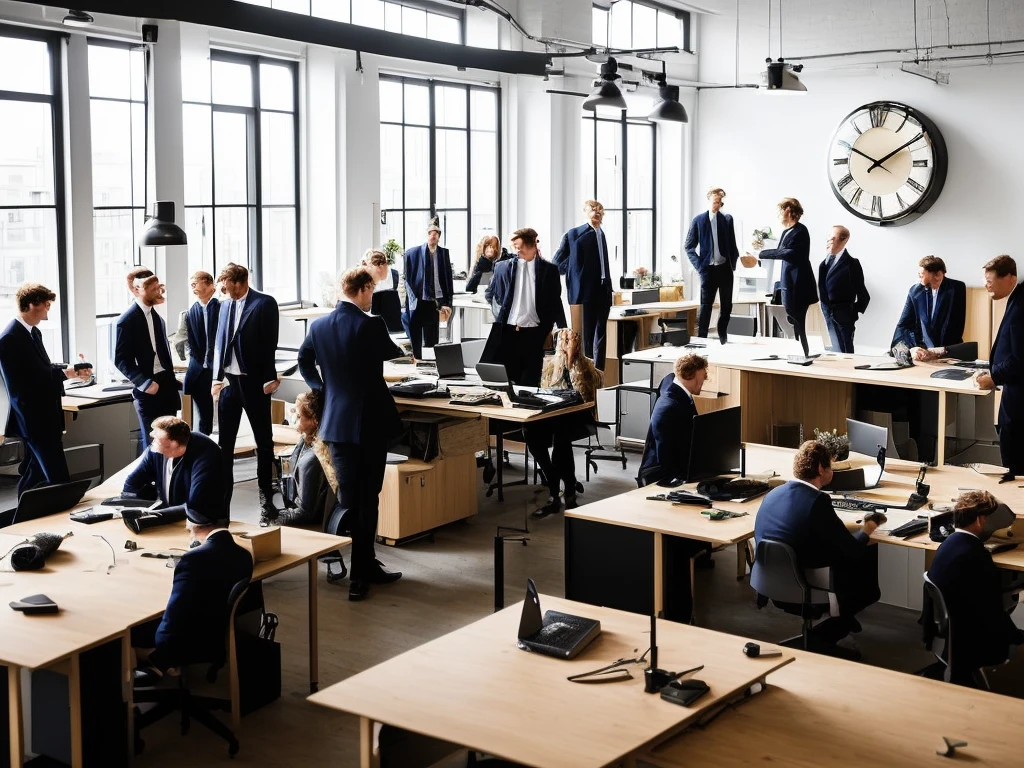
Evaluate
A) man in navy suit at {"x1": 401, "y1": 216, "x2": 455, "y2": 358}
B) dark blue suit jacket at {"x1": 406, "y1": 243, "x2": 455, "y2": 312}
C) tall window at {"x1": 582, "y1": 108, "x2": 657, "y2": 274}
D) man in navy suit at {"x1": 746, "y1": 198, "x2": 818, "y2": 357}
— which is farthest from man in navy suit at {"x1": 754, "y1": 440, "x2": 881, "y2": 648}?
tall window at {"x1": 582, "y1": 108, "x2": 657, "y2": 274}

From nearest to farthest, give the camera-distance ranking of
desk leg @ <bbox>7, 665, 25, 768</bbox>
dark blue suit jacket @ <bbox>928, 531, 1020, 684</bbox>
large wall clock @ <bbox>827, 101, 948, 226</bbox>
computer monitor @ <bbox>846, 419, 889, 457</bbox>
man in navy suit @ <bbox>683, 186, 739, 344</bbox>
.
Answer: desk leg @ <bbox>7, 665, 25, 768</bbox> → dark blue suit jacket @ <bbox>928, 531, 1020, 684</bbox> → computer monitor @ <bbox>846, 419, 889, 457</bbox> → man in navy suit @ <bbox>683, 186, 739, 344</bbox> → large wall clock @ <bbox>827, 101, 948, 226</bbox>

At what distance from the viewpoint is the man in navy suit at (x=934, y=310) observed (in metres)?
9.46

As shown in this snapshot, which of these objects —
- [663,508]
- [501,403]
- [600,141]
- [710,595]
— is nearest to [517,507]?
[501,403]

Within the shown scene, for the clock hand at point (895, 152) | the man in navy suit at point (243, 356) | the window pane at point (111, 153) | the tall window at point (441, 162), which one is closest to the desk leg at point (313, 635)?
the man in navy suit at point (243, 356)

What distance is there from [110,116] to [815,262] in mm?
9497

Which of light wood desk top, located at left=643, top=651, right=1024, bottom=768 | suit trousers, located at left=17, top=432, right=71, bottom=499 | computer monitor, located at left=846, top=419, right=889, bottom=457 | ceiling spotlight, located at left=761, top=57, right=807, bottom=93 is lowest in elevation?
light wood desk top, located at left=643, top=651, right=1024, bottom=768

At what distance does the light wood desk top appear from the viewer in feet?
11.8

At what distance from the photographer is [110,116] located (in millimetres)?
10969

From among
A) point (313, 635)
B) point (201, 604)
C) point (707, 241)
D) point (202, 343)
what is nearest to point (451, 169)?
point (707, 241)

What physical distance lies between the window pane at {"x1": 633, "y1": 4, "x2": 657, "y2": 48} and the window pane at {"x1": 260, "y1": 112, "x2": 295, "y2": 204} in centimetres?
564

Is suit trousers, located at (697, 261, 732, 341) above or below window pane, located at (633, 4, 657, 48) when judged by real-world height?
below

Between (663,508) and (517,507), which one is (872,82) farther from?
(663,508)

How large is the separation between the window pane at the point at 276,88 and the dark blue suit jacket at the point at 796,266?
208 inches

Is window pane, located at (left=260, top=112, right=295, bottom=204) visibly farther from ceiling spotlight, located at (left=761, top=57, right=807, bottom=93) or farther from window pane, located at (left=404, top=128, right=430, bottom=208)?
ceiling spotlight, located at (left=761, top=57, right=807, bottom=93)
